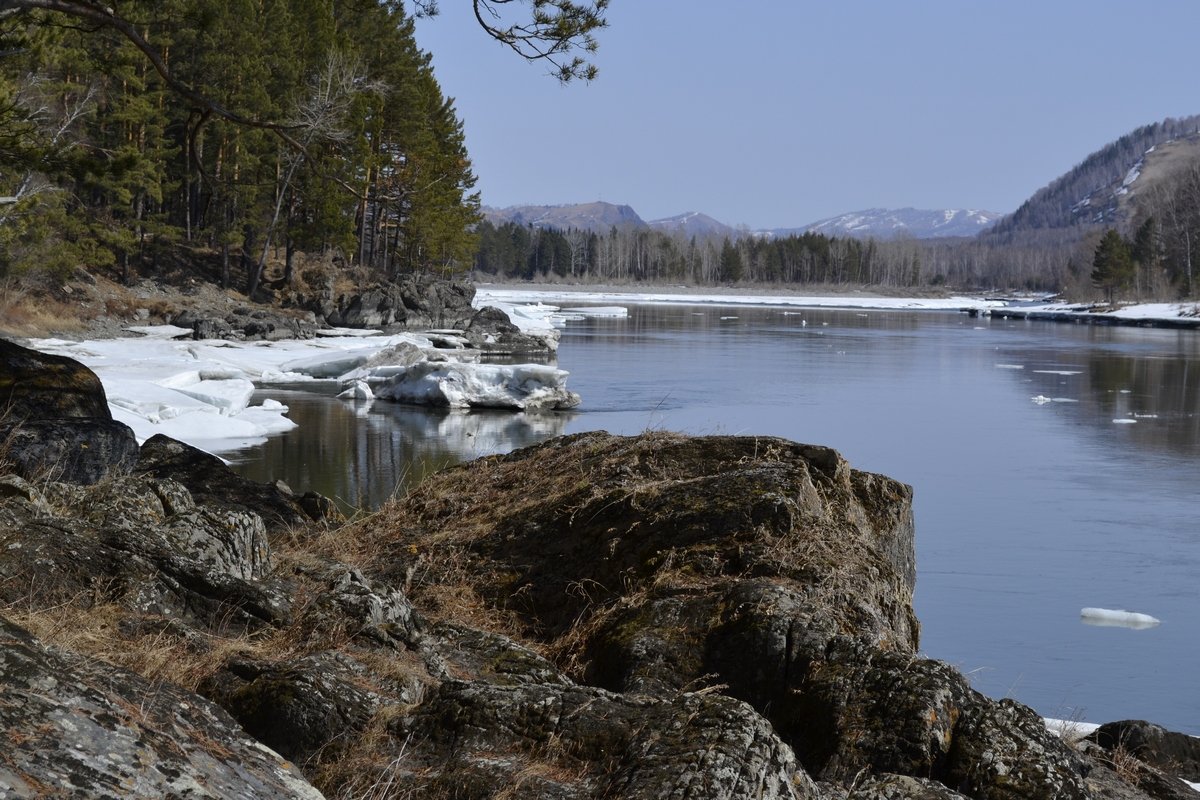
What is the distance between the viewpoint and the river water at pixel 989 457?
422 inches

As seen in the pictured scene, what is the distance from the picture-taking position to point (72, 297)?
128 feet

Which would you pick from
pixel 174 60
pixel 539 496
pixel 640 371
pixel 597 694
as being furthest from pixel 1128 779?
pixel 174 60

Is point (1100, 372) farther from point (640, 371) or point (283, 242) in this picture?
point (283, 242)

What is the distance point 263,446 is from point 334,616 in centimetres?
1604

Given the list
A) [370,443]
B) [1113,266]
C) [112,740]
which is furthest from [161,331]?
[1113,266]

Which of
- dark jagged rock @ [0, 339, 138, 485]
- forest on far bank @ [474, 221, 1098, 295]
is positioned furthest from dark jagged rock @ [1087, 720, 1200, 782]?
forest on far bank @ [474, 221, 1098, 295]

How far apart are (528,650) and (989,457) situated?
18309 mm

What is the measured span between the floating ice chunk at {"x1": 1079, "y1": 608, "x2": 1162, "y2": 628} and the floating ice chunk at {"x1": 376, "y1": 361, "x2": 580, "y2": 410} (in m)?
16.3

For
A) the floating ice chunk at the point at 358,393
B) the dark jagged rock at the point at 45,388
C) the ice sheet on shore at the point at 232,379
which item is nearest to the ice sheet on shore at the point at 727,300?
the ice sheet on shore at the point at 232,379

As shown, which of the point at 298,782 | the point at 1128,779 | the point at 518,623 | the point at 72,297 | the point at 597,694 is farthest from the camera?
the point at 72,297

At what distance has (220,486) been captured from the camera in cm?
865

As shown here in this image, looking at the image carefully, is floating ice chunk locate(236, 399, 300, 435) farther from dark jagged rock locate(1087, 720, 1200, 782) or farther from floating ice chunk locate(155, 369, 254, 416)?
dark jagged rock locate(1087, 720, 1200, 782)

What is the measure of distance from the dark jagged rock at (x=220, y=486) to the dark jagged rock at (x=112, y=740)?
4.97 m

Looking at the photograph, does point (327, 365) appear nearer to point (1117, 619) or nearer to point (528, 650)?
point (1117, 619)
